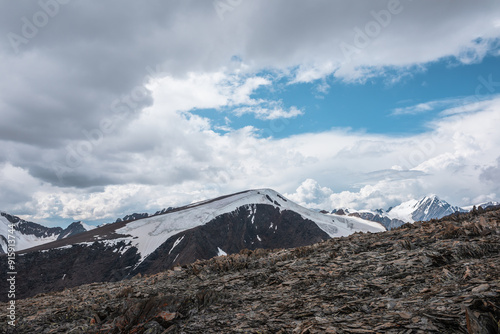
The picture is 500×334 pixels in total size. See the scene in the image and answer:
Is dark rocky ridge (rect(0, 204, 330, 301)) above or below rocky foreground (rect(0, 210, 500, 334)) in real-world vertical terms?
below

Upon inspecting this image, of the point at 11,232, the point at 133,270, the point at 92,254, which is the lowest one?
the point at 133,270

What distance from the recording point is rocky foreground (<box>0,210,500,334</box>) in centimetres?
681

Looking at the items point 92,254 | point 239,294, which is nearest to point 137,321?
point 239,294

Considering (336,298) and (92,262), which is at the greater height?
(336,298)

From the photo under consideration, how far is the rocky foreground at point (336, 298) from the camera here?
268 inches

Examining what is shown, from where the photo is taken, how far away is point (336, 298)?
9641 millimetres

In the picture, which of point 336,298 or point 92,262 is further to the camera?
point 92,262

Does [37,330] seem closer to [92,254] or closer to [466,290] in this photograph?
[466,290]

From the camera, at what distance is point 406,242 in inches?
584

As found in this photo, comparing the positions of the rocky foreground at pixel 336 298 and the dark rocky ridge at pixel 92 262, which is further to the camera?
the dark rocky ridge at pixel 92 262

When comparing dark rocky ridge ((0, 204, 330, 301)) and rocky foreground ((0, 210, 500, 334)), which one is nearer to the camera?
rocky foreground ((0, 210, 500, 334))

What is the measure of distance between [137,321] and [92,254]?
20800cm

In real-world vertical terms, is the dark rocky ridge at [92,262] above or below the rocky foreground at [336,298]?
below

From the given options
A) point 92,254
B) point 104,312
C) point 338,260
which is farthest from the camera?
point 92,254
